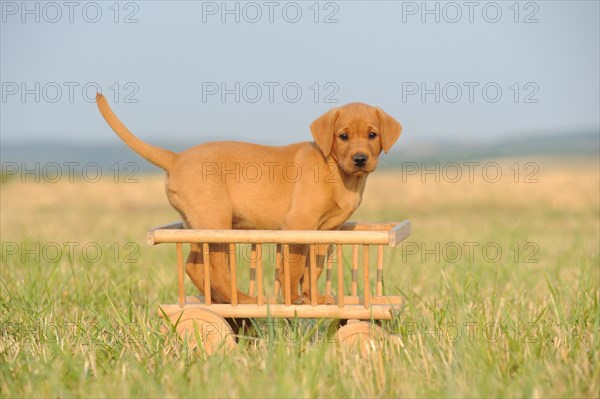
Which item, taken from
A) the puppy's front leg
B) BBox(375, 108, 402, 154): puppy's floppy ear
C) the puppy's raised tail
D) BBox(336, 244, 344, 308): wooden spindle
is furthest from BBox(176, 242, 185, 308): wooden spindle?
BBox(375, 108, 402, 154): puppy's floppy ear

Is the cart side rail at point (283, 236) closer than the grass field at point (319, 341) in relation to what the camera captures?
No

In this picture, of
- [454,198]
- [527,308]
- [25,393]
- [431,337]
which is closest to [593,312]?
[527,308]

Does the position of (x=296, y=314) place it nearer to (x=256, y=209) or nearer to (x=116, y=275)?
(x=256, y=209)

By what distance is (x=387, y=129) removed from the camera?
3961 millimetres

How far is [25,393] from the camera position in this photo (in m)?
3.04

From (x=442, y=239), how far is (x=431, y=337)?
620cm

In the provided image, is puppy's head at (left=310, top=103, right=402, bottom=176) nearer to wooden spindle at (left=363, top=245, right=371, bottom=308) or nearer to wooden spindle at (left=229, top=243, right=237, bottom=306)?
wooden spindle at (left=363, top=245, right=371, bottom=308)

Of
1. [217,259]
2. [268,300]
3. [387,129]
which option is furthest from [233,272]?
[387,129]

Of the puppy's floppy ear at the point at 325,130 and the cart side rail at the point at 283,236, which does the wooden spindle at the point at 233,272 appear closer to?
the cart side rail at the point at 283,236

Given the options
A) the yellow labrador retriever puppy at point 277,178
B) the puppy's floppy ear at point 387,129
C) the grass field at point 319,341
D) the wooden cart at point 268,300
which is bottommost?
the grass field at point 319,341

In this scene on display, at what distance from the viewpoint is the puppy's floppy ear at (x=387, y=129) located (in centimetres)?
396

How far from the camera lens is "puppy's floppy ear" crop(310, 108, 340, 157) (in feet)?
12.9

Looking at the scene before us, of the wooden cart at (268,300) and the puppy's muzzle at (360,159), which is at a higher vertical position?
the puppy's muzzle at (360,159)

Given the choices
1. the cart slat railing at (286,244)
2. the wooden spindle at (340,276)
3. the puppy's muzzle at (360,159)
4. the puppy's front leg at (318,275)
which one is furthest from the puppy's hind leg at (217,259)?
the puppy's muzzle at (360,159)
